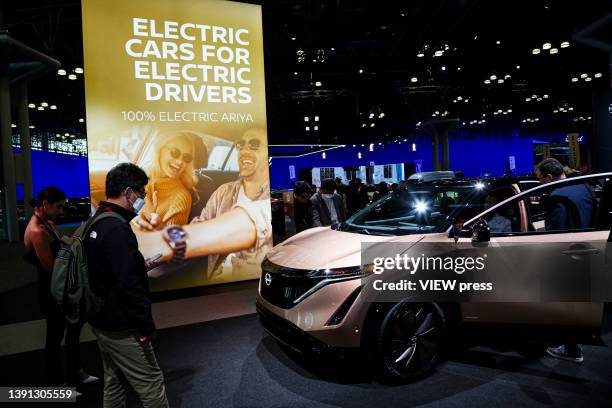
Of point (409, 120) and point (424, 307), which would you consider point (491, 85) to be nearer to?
point (409, 120)

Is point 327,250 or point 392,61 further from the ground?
point 392,61

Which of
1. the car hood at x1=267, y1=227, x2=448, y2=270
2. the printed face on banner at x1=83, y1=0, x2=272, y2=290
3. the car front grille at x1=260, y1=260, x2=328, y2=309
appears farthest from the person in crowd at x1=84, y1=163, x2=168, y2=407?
the printed face on banner at x1=83, y1=0, x2=272, y2=290

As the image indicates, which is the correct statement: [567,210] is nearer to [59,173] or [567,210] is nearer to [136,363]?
[136,363]

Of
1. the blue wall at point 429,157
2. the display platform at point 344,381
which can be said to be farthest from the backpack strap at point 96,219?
the blue wall at point 429,157

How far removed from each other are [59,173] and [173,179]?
28.1 meters

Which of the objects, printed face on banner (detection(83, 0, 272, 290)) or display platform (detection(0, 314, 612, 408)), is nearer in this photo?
display platform (detection(0, 314, 612, 408))

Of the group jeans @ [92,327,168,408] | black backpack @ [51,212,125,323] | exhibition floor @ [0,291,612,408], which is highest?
black backpack @ [51,212,125,323]

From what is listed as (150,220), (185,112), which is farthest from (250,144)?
(150,220)

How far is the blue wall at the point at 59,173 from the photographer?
27.7 metres

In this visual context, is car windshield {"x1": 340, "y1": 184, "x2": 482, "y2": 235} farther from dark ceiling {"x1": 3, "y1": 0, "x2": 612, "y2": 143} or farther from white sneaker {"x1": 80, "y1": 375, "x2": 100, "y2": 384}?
dark ceiling {"x1": 3, "y1": 0, "x2": 612, "y2": 143}

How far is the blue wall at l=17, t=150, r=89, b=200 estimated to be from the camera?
27.7 m

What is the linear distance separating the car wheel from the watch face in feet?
14.1

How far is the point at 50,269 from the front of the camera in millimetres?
3391

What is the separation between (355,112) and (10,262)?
16.6m
